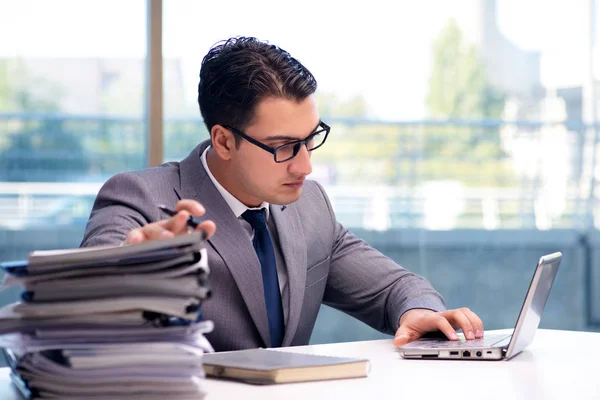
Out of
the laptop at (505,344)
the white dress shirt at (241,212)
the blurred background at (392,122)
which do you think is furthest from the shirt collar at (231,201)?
the blurred background at (392,122)

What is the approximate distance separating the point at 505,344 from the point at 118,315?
792 millimetres

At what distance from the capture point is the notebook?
1220 mm

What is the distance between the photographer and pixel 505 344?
4.93ft

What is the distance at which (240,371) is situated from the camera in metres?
1.22

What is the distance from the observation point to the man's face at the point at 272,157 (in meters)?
1.84

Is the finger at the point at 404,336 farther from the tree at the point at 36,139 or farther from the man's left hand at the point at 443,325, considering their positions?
the tree at the point at 36,139

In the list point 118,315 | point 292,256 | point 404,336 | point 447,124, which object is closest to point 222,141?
point 292,256

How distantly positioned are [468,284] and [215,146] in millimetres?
2106

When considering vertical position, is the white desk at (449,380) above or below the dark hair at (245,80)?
below

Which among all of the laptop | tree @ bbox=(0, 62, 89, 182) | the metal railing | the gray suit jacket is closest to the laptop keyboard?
the laptop

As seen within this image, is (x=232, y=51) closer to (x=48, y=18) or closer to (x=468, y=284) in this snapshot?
(x=48, y=18)

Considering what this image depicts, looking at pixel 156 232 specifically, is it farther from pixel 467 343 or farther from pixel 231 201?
pixel 231 201

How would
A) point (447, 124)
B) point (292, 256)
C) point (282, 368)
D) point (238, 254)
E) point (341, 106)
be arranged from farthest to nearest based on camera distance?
point (447, 124) < point (341, 106) < point (292, 256) < point (238, 254) < point (282, 368)

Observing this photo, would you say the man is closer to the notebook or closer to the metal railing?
the notebook
